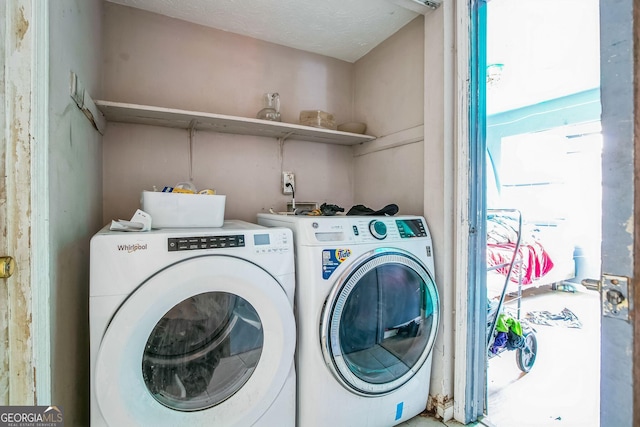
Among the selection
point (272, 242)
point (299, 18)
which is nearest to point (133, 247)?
point (272, 242)

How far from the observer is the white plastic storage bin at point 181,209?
45.8 inches

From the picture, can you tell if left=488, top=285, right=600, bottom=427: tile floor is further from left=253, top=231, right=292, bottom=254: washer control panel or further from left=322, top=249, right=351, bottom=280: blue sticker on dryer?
left=253, top=231, right=292, bottom=254: washer control panel

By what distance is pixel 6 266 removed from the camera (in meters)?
0.68

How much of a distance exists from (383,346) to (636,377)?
2.78ft

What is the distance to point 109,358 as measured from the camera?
0.84 metres

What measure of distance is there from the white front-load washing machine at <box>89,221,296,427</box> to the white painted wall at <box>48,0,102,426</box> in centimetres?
11

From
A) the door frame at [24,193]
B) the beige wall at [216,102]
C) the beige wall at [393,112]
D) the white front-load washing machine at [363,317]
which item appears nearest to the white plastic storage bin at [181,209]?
the white front-load washing machine at [363,317]

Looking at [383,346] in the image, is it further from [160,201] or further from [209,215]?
[160,201]

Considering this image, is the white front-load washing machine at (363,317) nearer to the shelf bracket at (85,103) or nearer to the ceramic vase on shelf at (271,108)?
the ceramic vase on shelf at (271,108)

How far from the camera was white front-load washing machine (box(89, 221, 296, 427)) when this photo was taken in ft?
2.81

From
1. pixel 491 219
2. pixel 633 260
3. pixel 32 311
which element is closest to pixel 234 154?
pixel 32 311

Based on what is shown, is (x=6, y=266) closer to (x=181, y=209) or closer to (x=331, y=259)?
(x=181, y=209)

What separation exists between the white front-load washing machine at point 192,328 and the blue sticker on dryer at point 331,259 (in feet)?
0.44

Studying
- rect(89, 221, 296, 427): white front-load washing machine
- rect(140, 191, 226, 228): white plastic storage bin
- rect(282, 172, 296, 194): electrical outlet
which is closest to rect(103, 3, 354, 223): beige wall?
rect(282, 172, 296, 194): electrical outlet
